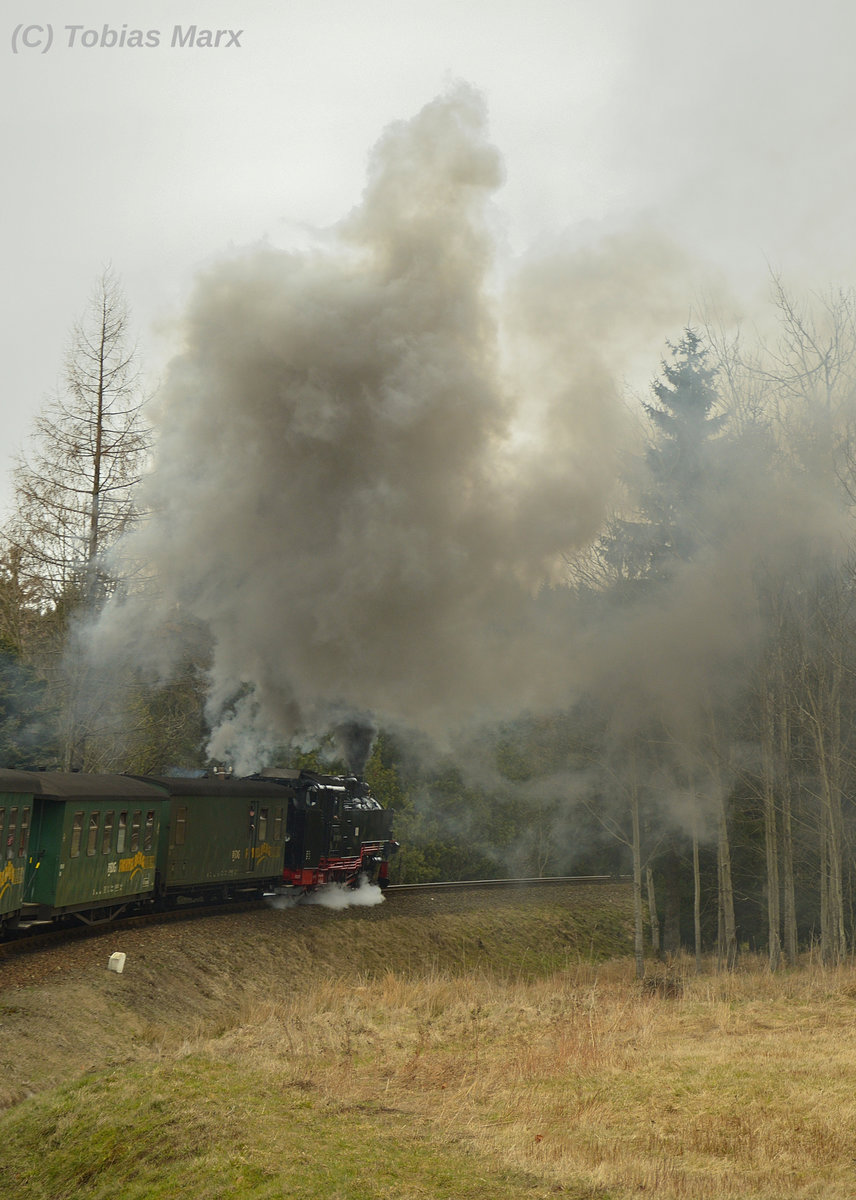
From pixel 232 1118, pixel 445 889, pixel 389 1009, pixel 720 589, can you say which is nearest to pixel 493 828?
pixel 445 889

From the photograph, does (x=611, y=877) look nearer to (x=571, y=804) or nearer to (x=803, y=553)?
(x=571, y=804)

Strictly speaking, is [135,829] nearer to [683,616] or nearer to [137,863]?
[137,863]

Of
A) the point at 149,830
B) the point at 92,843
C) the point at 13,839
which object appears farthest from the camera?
the point at 149,830

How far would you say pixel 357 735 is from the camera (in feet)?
72.6

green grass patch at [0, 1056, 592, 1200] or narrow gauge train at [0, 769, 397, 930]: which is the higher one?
narrow gauge train at [0, 769, 397, 930]

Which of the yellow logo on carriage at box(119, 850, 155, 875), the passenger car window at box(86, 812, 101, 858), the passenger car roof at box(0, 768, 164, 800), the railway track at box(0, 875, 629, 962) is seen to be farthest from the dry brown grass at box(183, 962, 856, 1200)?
the passenger car roof at box(0, 768, 164, 800)

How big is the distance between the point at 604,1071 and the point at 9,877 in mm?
7969

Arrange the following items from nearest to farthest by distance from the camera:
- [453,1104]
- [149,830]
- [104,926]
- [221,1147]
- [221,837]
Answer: [221,1147]
[453,1104]
[104,926]
[149,830]
[221,837]

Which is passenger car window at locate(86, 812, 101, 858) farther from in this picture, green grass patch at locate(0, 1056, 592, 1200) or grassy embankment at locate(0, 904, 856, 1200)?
green grass patch at locate(0, 1056, 592, 1200)

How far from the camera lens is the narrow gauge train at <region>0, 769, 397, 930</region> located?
13.4 metres

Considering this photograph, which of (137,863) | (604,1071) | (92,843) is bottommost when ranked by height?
(604,1071)

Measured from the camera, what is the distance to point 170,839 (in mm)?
17062

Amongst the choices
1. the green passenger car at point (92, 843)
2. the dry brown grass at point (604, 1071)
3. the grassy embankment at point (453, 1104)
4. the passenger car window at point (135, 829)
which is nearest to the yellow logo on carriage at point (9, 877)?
the green passenger car at point (92, 843)

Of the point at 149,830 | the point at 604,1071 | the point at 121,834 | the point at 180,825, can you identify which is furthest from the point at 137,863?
the point at 604,1071
